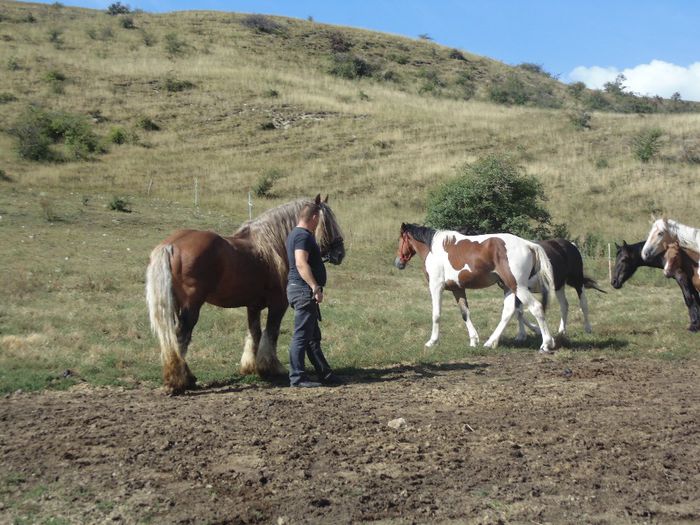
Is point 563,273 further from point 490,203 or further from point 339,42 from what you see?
point 339,42

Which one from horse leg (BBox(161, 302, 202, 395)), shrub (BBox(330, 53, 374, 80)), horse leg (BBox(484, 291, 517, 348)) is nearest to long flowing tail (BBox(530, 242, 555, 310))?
horse leg (BBox(484, 291, 517, 348))

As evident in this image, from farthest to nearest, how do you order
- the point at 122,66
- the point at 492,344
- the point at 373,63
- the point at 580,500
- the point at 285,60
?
the point at 373,63, the point at 285,60, the point at 122,66, the point at 492,344, the point at 580,500

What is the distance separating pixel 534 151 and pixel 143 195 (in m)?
21.7

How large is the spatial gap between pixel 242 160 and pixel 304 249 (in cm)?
2967

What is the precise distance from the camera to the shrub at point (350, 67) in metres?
59.1

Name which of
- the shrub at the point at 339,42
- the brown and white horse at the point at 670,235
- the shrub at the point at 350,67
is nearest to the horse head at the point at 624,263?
the brown and white horse at the point at 670,235

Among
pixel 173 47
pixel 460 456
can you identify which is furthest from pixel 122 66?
pixel 460 456

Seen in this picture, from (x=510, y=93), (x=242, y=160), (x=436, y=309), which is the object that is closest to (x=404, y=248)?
(x=436, y=309)

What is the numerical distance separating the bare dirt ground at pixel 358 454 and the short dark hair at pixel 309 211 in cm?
202

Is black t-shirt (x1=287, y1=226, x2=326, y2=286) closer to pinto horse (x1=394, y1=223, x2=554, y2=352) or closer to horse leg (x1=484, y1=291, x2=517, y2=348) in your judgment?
pinto horse (x1=394, y1=223, x2=554, y2=352)

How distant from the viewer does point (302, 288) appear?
8609 mm

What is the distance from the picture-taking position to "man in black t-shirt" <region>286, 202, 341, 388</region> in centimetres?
847

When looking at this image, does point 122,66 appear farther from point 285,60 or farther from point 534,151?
point 534,151

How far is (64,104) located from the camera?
137ft
